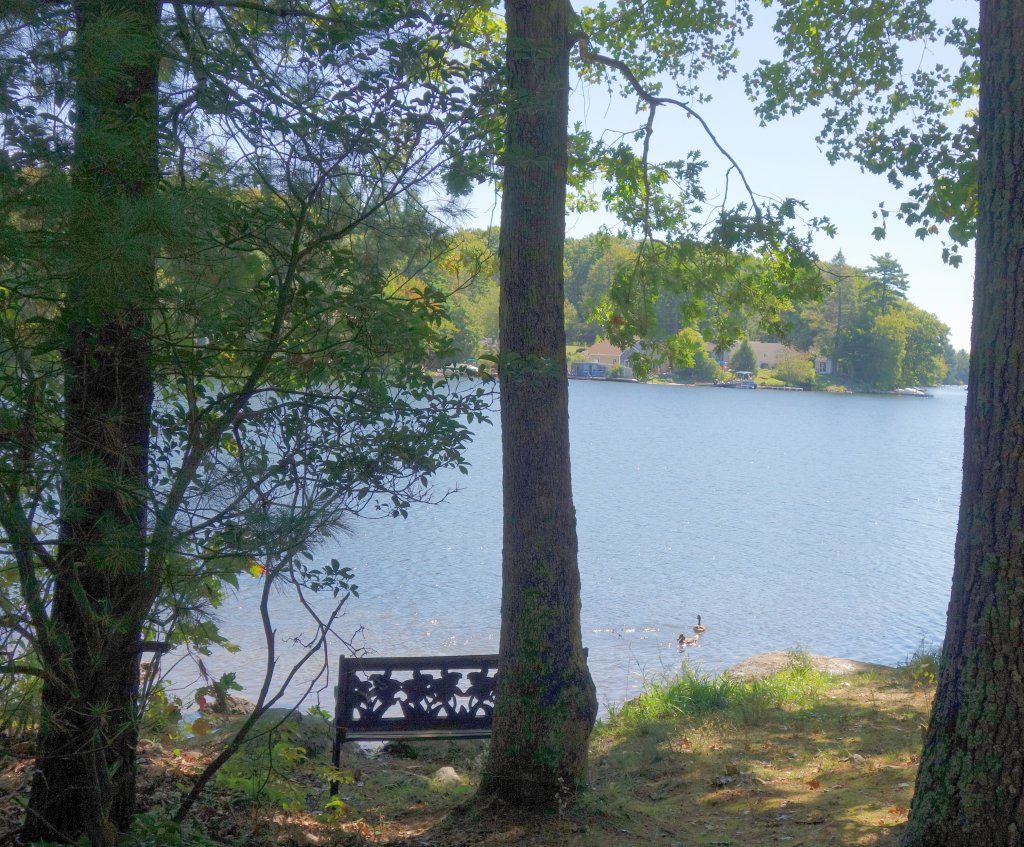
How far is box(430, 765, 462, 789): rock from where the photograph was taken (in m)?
6.38

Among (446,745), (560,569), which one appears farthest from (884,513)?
(560,569)

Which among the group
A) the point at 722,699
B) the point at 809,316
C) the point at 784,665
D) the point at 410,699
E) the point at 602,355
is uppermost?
the point at 809,316

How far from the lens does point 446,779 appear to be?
652cm

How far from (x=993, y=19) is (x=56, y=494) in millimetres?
3998

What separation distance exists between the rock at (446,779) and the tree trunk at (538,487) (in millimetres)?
1178

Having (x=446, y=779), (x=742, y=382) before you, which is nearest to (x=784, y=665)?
(x=446, y=779)

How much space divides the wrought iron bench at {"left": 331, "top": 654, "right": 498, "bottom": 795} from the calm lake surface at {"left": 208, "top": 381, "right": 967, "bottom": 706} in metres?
2.22

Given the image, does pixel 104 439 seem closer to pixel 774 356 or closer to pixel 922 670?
pixel 922 670

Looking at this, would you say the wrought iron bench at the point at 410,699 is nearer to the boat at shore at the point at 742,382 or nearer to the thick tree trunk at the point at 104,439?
the thick tree trunk at the point at 104,439

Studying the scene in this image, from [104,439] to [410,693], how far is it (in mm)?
3083

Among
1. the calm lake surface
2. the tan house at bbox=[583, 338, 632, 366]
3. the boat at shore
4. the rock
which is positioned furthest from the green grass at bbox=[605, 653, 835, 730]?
the boat at shore

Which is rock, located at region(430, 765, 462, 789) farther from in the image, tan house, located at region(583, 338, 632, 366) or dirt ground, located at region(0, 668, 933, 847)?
tan house, located at region(583, 338, 632, 366)

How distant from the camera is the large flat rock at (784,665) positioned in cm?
999

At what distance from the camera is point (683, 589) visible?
16.2 m
